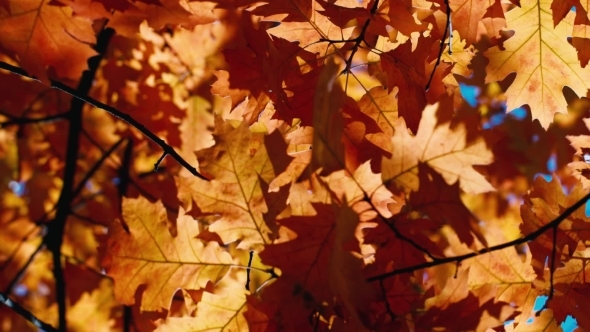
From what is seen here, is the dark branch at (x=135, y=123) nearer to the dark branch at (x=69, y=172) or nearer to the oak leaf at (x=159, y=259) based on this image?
the oak leaf at (x=159, y=259)

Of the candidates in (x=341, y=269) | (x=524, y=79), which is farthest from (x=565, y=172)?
(x=341, y=269)

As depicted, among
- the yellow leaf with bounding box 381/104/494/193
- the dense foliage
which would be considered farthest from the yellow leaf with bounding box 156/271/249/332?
the yellow leaf with bounding box 381/104/494/193

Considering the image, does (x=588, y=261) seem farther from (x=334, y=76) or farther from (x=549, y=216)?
(x=334, y=76)

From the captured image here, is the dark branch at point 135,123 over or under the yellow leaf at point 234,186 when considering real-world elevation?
over

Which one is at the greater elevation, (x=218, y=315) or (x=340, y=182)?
(x=340, y=182)

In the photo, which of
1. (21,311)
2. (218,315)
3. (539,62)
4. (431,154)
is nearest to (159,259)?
(218,315)

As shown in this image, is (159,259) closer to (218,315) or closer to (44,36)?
(218,315)

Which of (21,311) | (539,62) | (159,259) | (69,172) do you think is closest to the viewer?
(159,259)

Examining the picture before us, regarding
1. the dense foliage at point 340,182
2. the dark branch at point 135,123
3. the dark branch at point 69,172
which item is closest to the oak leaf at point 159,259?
the dense foliage at point 340,182

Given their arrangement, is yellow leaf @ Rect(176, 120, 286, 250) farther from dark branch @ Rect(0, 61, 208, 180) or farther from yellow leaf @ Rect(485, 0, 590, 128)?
yellow leaf @ Rect(485, 0, 590, 128)

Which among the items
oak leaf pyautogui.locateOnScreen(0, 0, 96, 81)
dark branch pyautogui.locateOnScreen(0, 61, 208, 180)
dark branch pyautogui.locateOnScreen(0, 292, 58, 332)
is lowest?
dark branch pyautogui.locateOnScreen(0, 292, 58, 332)
